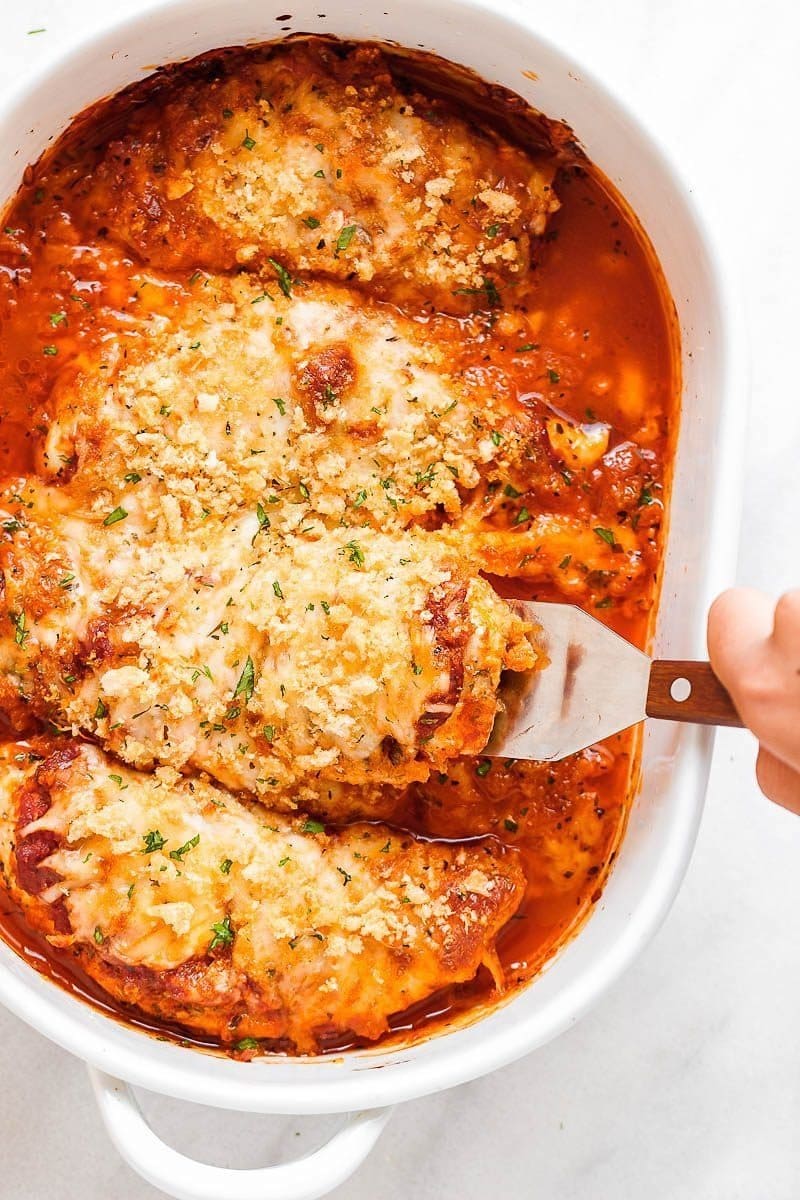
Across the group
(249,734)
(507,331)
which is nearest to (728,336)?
(507,331)

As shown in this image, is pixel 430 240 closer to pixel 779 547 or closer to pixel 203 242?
pixel 203 242

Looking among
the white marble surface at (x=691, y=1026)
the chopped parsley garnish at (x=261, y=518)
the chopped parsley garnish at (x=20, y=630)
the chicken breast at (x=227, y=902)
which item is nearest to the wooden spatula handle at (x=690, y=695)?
→ the chicken breast at (x=227, y=902)

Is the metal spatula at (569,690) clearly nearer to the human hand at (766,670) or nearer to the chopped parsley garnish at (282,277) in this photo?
the human hand at (766,670)

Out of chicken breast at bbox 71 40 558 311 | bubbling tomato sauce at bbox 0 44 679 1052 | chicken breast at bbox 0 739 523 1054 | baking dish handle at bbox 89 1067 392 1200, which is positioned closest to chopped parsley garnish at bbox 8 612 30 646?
chicken breast at bbox 0 739 523 1054

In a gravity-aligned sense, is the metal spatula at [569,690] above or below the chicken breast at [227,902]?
above

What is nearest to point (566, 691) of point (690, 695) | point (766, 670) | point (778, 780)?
point (690, 695)

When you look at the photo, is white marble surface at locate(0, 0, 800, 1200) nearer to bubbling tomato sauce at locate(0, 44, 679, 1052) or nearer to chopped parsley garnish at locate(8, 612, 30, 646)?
bubbling tomato sauce at locate(0, 44, 679, 1052)
